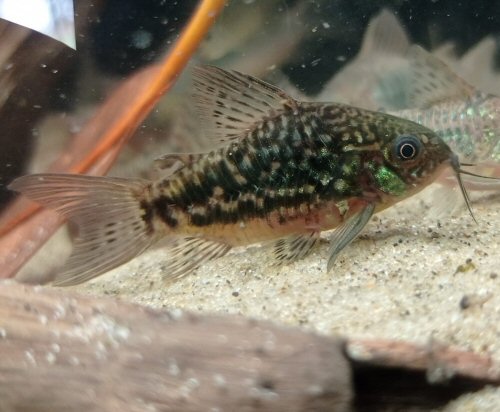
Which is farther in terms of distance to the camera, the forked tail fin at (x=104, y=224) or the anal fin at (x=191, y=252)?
the anal fin at (x=191, y=252)

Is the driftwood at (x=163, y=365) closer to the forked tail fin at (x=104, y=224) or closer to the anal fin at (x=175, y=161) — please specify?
the forked tail fin at (x=104, y=224)

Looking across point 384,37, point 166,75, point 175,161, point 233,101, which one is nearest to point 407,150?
point 233,101

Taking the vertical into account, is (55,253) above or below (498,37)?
below

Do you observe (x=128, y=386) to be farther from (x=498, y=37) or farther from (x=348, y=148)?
(x=498, y=37)

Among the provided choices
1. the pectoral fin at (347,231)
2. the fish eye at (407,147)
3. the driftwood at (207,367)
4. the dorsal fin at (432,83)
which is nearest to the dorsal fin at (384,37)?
the dorsal fin at (432,83)

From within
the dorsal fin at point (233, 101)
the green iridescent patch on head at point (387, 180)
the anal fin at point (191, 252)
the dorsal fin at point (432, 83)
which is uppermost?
the dorsal fin at point (233, 101)

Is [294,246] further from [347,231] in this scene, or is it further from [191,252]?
[191,252]

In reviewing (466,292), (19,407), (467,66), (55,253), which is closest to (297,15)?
(467,66)
